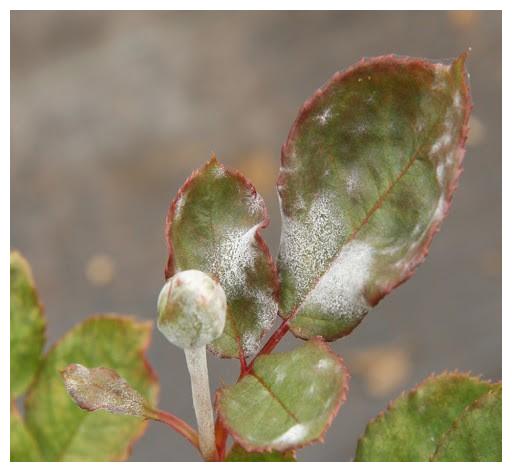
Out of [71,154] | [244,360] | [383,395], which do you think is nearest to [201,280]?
[244,360]

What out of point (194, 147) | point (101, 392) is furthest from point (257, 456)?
point (194, 147)

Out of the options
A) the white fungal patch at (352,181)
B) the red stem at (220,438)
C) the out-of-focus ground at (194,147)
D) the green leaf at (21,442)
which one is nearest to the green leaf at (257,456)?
the red stem at (220,438)

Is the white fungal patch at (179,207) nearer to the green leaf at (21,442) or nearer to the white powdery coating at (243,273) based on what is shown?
the white powdery coating at (243,273)

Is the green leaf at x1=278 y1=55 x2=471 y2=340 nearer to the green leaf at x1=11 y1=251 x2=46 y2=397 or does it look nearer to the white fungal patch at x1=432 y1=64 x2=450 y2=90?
the white fungal patch at x1=432 y1=64 x2=450 y2=90

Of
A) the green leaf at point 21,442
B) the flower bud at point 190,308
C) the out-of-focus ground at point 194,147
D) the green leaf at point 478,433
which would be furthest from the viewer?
the out-of-focus ground at point 194,147

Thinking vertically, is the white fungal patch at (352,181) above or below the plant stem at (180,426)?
above

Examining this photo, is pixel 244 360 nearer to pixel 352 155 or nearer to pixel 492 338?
pixel 352 155

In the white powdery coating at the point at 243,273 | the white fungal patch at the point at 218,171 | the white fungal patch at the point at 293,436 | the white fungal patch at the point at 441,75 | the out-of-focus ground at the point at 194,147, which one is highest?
the white fungal patch at the point at 441,75

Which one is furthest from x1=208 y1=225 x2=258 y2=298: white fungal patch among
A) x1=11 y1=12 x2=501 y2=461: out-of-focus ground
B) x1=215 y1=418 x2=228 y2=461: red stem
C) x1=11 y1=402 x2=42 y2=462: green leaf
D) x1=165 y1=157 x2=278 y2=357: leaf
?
x1=11 y1=12 x2=501 y2=461: out-of-focus ground
